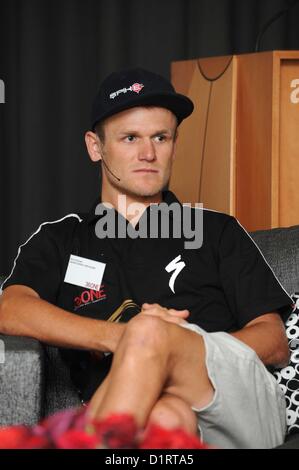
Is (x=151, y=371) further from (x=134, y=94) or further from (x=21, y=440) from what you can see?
(x=134, y=94)

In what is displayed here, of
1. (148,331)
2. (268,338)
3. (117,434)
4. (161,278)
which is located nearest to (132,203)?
(161,278)

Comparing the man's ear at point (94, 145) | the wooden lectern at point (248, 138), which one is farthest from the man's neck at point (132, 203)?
the wooden lectern at point (248, 138)

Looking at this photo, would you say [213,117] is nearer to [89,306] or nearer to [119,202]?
[119,202]

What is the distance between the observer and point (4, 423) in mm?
1733

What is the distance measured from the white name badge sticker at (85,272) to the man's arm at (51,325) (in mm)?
111

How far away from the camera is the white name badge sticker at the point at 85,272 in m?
2.02

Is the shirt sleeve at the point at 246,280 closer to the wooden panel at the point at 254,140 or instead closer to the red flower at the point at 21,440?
the wooden panel at the point at 254,140

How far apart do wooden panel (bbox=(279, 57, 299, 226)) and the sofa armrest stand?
132 cm

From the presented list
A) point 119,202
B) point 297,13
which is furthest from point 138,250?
point 297,13

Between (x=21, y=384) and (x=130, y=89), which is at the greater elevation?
(x=130, y=89)

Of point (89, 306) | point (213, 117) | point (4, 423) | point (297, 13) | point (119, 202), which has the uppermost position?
point (297, 13)

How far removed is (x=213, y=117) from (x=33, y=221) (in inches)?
52.7

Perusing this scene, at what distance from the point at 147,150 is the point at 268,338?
1.81 ft

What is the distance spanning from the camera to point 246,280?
1.99 m
